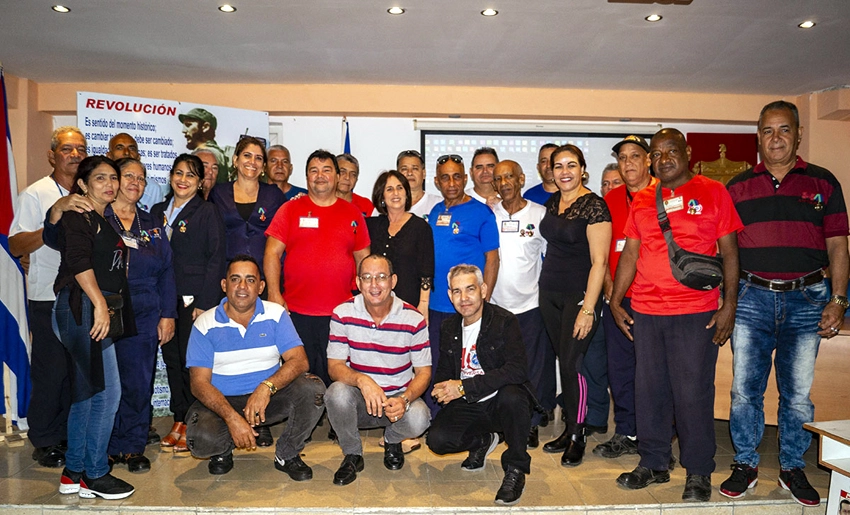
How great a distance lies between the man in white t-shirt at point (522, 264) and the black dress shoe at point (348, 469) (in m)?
1.11

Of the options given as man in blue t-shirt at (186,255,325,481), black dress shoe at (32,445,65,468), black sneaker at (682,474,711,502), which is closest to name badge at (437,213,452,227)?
man in blue t-shirt at (186,255,325,481)

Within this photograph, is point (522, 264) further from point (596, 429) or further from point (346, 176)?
point (346, 176)

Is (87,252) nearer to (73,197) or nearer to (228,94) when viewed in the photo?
(73,197)

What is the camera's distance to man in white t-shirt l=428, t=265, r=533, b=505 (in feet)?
9.91

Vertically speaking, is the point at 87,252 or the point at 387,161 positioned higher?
the point at 387,161

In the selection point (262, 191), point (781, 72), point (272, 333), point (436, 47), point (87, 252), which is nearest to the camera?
point (87, 252)

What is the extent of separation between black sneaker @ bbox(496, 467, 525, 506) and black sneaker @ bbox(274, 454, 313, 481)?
3.35 feet

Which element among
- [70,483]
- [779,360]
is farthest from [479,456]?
[70,483]

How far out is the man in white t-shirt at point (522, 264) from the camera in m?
3.78

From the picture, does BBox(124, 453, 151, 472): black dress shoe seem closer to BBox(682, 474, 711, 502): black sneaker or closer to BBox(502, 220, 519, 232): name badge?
BBox(502, 220, 519, 232): name badge

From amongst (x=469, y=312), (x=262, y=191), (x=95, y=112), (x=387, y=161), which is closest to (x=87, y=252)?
(x=262, y=191)

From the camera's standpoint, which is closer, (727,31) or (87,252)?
(87,252)

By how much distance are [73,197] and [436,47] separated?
3.12m

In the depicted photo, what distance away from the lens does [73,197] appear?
9.56 ft
